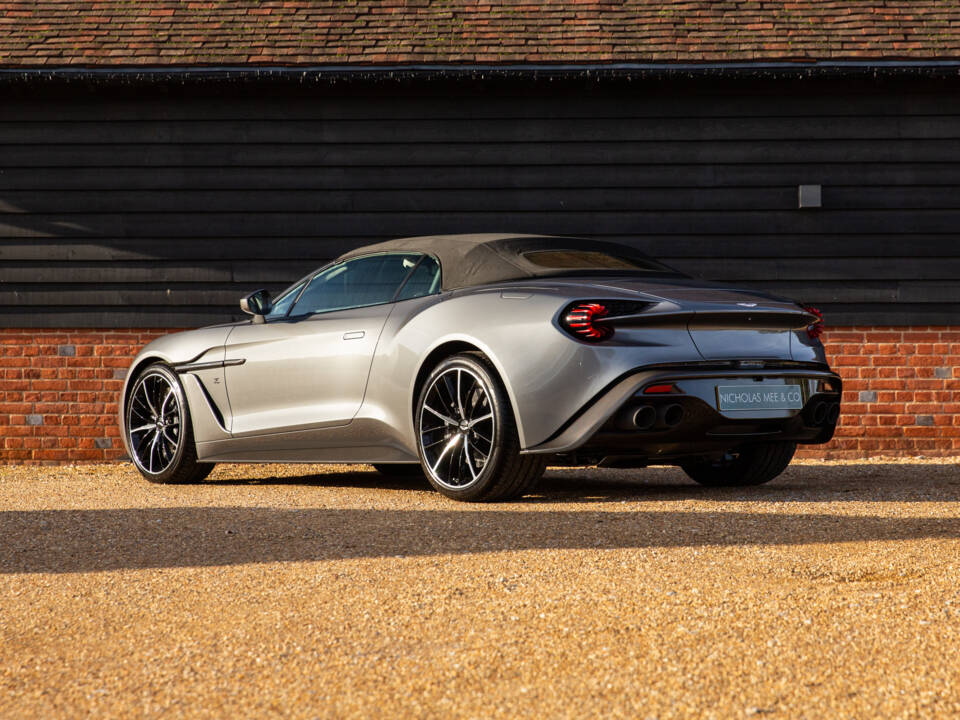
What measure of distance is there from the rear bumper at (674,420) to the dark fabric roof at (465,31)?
14.7 ft

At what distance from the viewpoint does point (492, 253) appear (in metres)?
6.32

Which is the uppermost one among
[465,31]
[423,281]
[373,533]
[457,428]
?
[465,31]

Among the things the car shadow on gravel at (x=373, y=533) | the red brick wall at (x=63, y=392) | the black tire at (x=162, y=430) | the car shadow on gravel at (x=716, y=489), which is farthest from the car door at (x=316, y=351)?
the red brick wall at (x=63, y=392)

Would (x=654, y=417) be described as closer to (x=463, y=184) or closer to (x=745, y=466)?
(x=745, y=466)

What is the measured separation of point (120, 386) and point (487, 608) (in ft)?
22.8

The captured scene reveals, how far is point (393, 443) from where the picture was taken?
6180 mm

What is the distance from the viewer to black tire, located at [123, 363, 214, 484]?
730 centimetres

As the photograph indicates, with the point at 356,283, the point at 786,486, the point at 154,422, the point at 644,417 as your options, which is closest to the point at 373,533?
the point at 644,417

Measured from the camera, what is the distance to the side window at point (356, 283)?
6590mm

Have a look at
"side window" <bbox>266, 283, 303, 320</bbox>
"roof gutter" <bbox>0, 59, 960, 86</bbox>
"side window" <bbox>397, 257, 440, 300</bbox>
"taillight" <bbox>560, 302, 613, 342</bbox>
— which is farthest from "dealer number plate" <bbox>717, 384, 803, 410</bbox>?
"roof gutter" <bbox>0, 59, 960, 86</bbox>

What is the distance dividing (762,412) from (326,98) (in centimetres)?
551

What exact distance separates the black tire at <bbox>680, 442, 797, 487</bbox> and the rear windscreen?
1073mm

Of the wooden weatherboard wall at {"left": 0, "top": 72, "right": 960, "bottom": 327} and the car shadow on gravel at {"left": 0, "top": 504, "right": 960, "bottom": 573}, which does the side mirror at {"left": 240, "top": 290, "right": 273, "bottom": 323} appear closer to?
the car shadow on gravel at {"left": 0, "top": 504, "right": 960, "bottom": 573}

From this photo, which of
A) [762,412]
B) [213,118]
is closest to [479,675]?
[762,412]
